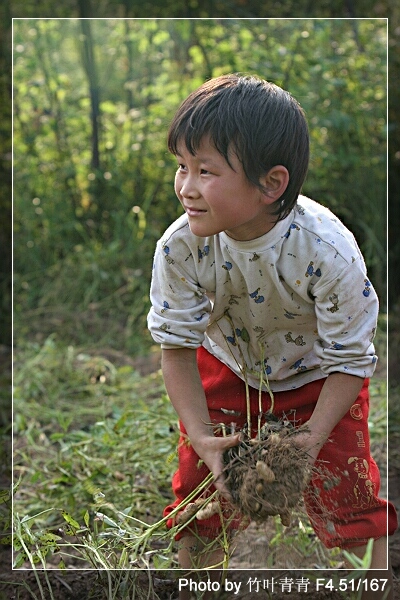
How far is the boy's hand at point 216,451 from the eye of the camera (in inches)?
65.9

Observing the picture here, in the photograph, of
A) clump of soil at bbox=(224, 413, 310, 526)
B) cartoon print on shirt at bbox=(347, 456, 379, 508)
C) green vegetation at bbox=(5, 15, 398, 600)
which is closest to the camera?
clump of soil at bbox=(224, 413, 310, 526)

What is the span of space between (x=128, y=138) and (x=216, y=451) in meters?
3.15

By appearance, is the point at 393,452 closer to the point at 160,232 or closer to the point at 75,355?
the point at 75,355

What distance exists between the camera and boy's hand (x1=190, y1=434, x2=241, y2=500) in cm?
167

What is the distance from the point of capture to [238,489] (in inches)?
64.2

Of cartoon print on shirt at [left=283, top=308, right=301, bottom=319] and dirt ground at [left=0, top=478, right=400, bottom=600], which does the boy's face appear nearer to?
cartoon print on shirt at [left=283, top=308, right=301, bottom=319]

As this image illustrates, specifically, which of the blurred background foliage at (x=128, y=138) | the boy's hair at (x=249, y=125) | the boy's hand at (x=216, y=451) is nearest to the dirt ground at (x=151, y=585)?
the boy's hand at (x=216, y=451)

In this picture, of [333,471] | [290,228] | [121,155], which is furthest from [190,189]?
[121,155]

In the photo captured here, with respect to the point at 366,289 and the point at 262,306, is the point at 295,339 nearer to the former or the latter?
the point at 262,306

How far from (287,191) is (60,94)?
320 cm

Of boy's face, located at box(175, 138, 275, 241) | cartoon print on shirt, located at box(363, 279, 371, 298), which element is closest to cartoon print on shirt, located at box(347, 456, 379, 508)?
cartoon print on shirt, located at box(363, 279, 371, 298)

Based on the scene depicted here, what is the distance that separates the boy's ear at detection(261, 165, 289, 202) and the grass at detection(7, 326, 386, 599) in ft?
2.08

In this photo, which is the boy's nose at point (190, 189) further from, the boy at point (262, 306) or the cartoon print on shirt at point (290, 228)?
the cartoon print on shirt at point (290, 228)

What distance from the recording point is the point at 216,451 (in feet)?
5.66
